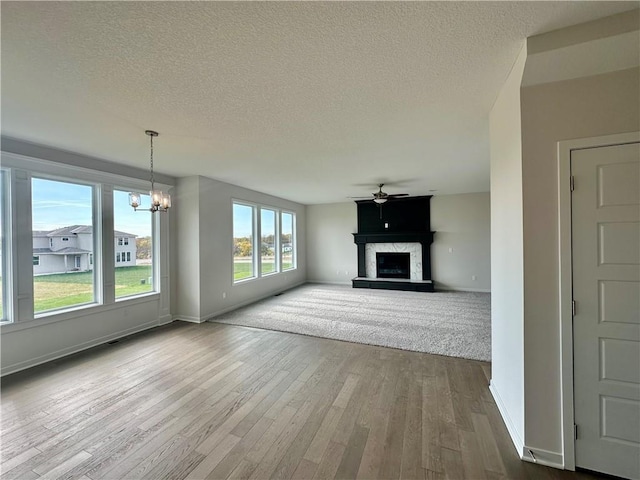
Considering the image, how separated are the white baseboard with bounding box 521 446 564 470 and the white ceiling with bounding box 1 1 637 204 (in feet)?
8.47

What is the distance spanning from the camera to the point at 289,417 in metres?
2.21

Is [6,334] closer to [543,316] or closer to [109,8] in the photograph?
[109,8]

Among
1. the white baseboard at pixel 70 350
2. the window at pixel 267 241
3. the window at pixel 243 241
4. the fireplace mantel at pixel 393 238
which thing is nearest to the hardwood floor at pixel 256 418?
the white baseboard at pixel 70 350

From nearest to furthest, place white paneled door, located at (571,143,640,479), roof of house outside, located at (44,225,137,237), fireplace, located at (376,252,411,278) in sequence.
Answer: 1. white paneled door, located at (571,143,640,479)
2. roof of house outside, located at (44,225,137,237)
3. fireplace, located at (376,252,411,278)

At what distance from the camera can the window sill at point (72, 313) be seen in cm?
303

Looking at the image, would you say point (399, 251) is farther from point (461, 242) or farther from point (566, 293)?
point (566, 293)

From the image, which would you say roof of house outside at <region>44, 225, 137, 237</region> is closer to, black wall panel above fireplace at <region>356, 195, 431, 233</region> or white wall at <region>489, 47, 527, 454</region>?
white wall at <region>489, 47, 527, 454</region>

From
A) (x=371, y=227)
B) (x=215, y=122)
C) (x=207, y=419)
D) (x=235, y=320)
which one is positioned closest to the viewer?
(x=207, y=419)

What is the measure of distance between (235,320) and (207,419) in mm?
2751

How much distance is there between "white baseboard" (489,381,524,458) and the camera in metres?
1.81

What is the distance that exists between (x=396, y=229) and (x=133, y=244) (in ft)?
21.1

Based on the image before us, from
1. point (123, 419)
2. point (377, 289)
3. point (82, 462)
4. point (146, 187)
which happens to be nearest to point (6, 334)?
point (123, 419)

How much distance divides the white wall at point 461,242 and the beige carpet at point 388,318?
61cm

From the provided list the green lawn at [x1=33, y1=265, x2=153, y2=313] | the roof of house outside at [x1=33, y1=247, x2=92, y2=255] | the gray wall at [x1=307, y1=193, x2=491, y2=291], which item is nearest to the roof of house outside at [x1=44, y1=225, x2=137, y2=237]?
the roof of house outside at [x1=33, y1=247, x2=92, y2=255]
